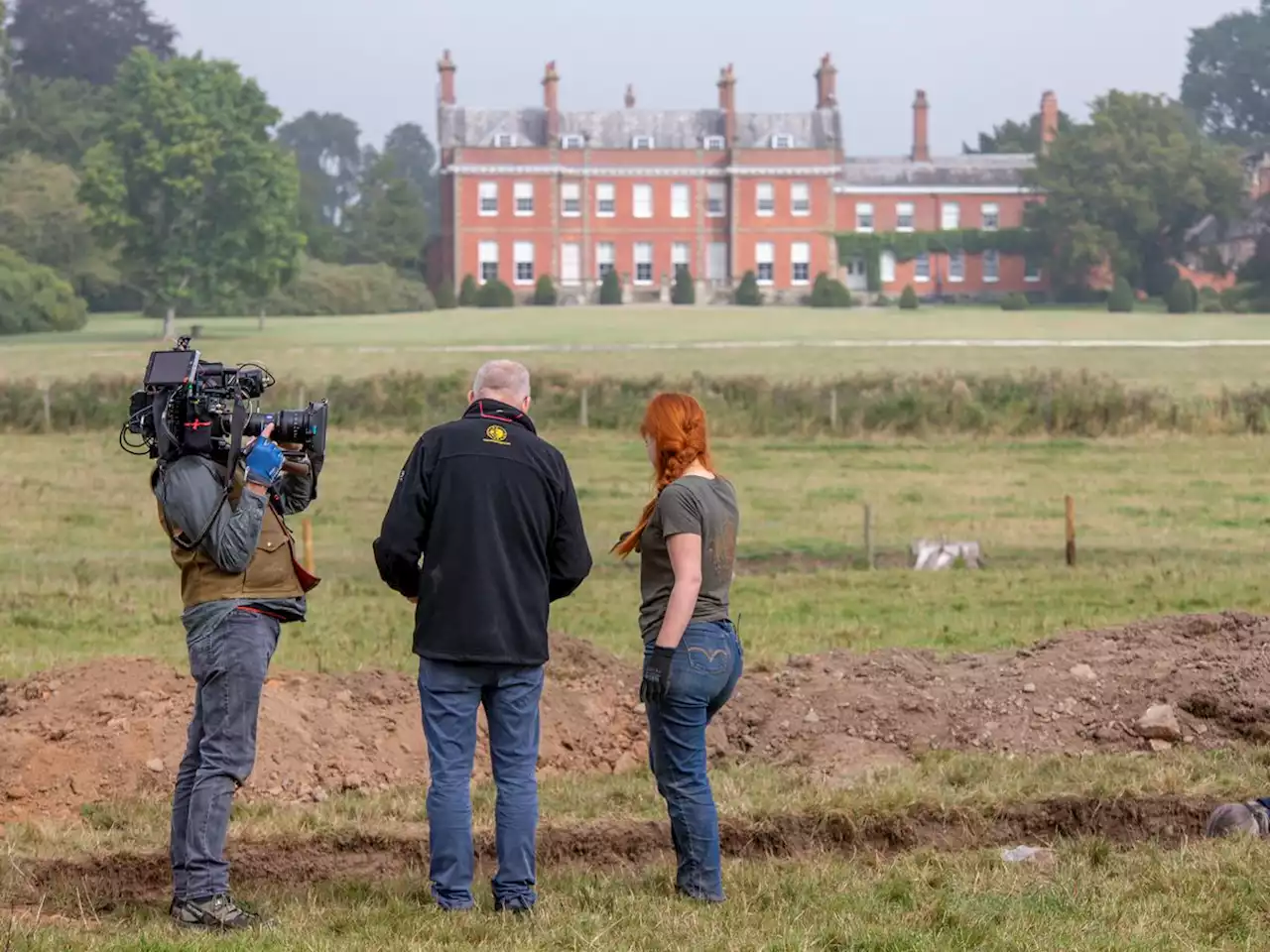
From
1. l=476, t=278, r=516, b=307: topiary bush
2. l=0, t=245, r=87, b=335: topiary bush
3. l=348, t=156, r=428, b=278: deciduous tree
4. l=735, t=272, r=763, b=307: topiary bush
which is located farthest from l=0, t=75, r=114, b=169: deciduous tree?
l=735, t=272, r=763, b=307: topiary bush

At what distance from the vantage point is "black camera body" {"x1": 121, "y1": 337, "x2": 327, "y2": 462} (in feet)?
22.0

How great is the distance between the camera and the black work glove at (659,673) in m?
6.84

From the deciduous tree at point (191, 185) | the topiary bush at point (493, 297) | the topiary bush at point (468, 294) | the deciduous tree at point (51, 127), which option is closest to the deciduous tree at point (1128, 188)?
the topiary bush at point (493, 297)

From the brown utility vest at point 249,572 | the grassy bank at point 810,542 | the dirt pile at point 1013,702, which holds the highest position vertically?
the brown utility vest at point 249,572

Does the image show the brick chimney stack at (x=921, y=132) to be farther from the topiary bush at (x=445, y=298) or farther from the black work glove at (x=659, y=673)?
the black work glove at (x=659, y=673)

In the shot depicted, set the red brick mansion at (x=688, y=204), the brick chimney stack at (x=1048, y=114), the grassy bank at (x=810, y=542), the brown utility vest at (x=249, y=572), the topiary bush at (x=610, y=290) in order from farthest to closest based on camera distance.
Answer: the brick chimney stack at (x=1048, y=114)
the red brick mansion at (x=688, y=204)
the topiary bush at (x=610, y=290)
the grassy bank at (x=810, y=542)
the brown utility vest at (x=249, y=572)

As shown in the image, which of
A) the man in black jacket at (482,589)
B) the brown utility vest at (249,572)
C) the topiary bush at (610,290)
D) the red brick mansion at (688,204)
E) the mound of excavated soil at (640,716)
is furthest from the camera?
the red brick mansion at (688,204)

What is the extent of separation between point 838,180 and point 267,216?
3709cm

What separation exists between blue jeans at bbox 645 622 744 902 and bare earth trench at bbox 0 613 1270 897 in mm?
1442

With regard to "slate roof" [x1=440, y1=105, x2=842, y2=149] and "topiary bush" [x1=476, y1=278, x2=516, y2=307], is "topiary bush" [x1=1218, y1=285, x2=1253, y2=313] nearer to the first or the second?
"slate roof" [x1=440, y1=105, x2=842, y2=149]

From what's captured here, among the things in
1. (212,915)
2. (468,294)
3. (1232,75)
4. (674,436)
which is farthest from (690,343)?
(1232,75)

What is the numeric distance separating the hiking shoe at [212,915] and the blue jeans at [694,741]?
63.2 inches

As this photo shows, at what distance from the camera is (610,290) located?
98.5 metres

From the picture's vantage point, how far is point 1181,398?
3375 cm
